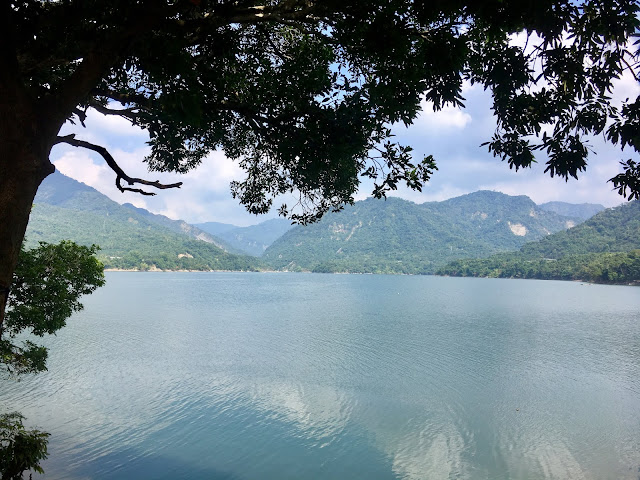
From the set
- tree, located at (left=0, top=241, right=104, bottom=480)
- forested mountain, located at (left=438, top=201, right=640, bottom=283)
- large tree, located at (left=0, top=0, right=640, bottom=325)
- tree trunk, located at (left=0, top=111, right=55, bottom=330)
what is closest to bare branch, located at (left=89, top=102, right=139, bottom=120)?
large tree, located at (left=0, top=0, right=640, bottom=325)

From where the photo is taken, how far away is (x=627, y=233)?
13075 centimetres

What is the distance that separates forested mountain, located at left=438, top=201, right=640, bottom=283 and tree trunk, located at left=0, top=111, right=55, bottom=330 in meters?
98.2

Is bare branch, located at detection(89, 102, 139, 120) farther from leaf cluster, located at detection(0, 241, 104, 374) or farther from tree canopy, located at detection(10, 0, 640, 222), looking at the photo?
leaf cluster, located at detection(0, 241, 104, 374)

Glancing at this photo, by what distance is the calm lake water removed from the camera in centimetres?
1015

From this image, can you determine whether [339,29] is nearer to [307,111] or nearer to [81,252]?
[307,111]

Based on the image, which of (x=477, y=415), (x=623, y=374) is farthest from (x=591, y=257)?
(x=477, y=415)

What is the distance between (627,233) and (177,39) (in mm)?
160081

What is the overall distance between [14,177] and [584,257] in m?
132

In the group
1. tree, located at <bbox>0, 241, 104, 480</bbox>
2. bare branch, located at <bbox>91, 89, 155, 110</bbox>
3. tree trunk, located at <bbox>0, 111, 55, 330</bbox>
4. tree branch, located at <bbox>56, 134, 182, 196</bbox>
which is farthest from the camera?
tree, located at <bbox>0, 241, 104, 480</bbox>

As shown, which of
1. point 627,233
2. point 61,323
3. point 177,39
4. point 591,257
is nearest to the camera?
point 177,39

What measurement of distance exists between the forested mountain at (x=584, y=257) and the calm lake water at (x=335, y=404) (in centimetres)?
7172

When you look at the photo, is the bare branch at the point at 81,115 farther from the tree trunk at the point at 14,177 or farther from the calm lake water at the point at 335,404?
the calm lake water at the point at 335,404

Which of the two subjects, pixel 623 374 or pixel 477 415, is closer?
pixel 477 415

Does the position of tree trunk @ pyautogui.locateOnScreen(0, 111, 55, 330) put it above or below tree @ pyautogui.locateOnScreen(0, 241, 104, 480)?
above
